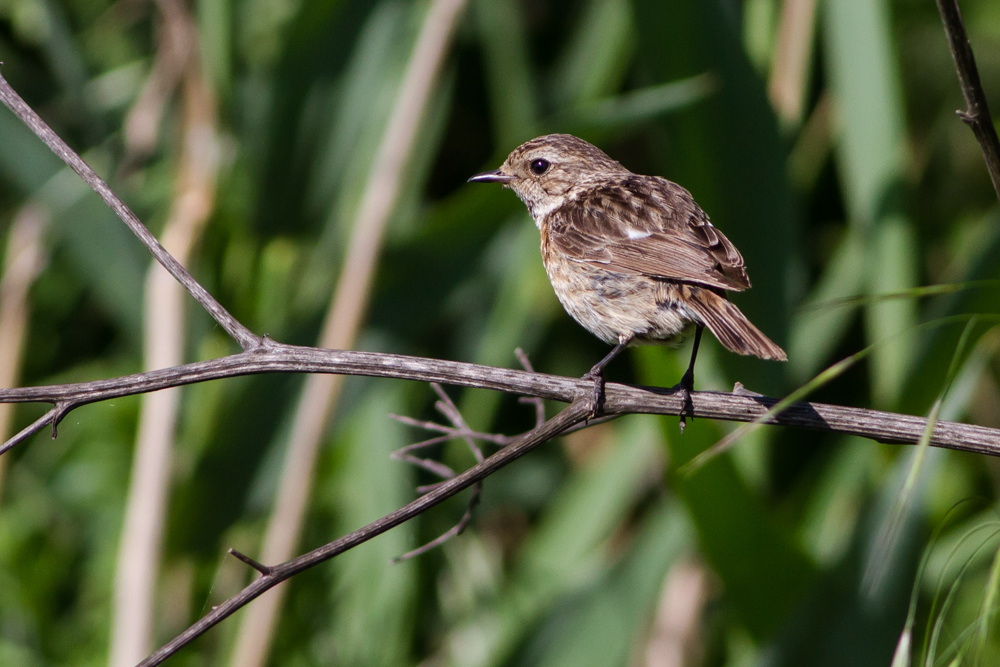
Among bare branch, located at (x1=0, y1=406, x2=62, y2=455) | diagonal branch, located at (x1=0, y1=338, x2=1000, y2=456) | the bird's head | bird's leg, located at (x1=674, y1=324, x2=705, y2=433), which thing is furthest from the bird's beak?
bare branch, located at (x1=0, y1=406, x2=62, y2=455)

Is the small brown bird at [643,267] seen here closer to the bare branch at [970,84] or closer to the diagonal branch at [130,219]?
the bare branch at [970,84]

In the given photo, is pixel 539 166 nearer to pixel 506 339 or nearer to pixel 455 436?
pixel 506 339

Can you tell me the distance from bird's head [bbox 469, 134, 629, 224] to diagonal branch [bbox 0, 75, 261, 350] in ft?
4.73

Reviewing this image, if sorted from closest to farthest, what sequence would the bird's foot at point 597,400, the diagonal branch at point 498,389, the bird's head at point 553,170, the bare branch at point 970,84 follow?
the bare branch at point 970,84 → the diagonal branch at point 498,389 → the bird's foot at point 597,400 → the bird's head at point 553,170

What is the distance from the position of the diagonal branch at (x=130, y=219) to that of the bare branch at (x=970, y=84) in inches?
50.1

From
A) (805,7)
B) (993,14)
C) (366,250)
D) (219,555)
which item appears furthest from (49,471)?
(993,14)

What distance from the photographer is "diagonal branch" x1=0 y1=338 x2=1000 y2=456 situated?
1.76 m

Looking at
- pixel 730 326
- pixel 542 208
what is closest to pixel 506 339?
pixel 542 208

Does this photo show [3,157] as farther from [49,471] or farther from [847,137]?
[847,137]

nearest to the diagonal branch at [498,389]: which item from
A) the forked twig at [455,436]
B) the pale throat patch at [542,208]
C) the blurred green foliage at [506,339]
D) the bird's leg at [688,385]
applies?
the bird's leg at [688,385]

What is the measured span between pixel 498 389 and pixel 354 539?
424 millimetres

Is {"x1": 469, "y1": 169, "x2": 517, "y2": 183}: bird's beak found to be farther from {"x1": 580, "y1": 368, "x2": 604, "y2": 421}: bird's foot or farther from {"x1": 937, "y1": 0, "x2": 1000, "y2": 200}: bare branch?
{"x1": 937, "y1": 0, "x2": 1000, "y2": 200}: bare branch

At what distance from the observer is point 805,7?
368cm

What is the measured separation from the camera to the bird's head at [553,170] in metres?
3.18
